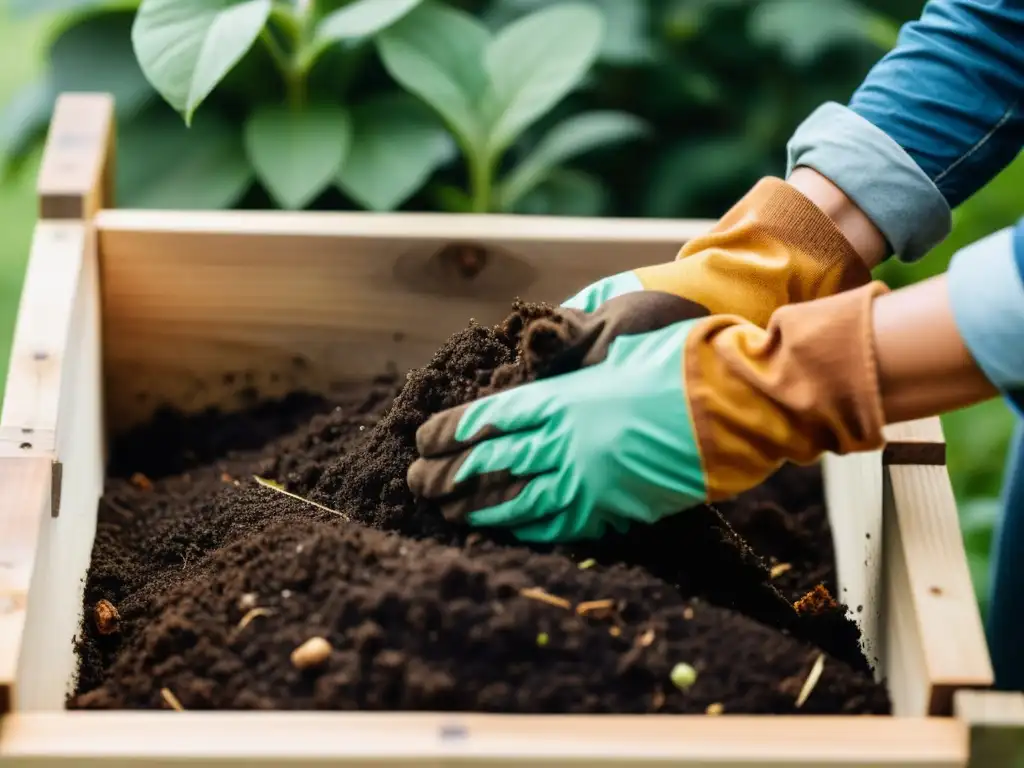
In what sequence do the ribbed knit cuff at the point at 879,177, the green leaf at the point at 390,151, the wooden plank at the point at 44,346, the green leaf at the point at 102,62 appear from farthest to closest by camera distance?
the green leaf at the point at 102,62 < the green leaf at the point at 390,151 < the ribbed knit cuff at the point at 879,177 < the wooden plank at the point at 44,346

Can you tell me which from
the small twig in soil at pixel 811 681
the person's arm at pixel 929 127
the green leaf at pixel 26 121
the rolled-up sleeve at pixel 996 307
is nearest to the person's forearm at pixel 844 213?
the person's arm at pixel 929 127

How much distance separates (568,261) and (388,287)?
0.22 m

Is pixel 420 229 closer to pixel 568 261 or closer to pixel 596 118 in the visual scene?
pixel 568 261

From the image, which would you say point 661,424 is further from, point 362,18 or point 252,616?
point 362,18

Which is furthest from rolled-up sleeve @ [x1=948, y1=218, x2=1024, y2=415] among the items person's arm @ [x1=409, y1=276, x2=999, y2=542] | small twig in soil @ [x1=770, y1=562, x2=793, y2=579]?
small twig in soil @ [x1=770, y1=562, x2=793, y2=579]

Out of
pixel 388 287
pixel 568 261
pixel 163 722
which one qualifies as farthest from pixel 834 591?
pixel 163 722

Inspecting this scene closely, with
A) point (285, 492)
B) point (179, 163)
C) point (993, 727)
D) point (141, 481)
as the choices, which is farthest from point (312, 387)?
point (993, 727)

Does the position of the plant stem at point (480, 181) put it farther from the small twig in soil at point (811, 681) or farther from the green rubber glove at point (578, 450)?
the small twig in soil at point (811, 681)

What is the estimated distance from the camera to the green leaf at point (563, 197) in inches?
77.0

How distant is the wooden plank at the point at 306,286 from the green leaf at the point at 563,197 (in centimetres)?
49

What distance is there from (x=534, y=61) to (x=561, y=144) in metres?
0.17

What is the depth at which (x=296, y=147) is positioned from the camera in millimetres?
1695

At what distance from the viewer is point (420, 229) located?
144 cm

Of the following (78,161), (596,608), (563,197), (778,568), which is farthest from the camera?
(563,197)
